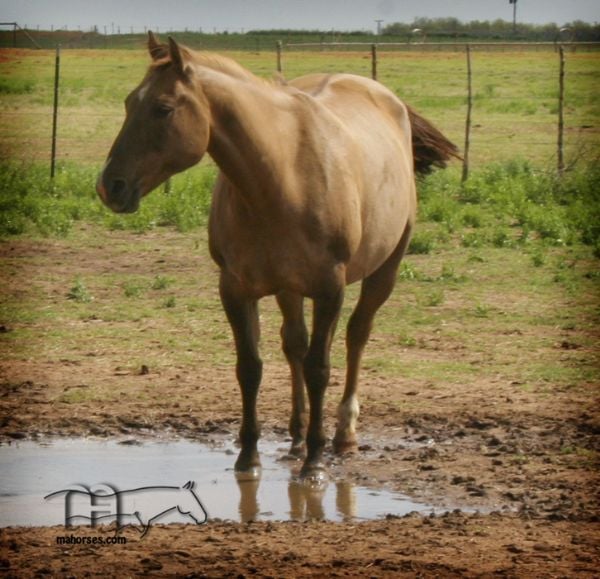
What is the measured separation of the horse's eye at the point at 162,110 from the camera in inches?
210

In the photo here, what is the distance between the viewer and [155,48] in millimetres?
5582

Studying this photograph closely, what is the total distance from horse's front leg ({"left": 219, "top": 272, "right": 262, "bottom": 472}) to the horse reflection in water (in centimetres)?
14

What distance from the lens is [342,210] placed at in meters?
5.93

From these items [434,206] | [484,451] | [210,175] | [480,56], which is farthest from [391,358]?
[480,56]

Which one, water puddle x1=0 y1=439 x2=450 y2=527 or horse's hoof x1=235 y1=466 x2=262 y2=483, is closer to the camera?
water puddle x1=0 y1=439 x2=450 y2=527

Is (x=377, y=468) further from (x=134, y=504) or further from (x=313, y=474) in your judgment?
(x=134, y=504)

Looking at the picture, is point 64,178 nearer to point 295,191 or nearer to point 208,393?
point 208,393

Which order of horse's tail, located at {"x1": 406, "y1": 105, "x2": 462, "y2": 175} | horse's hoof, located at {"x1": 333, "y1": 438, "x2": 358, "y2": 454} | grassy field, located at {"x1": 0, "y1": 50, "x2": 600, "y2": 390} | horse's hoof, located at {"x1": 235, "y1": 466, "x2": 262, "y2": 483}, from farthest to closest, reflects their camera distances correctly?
1. grassy field, located at {"x1": 0, "y1": 50, "x2": 600, "y2": 390}
2. horse's tail, located at {"x1": 406, "y1": 105, "x2": 462, "y2": 175}
3. horse's hoof, located at {"x1": 333, "y1": 438, "x2": 358, "y2": 454}
4. horse's hoof, located at {"x1": 235, "y1": 466, "x2": 262, "y2": 483}

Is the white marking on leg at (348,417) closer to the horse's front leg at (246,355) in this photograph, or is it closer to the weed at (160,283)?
the horse's front leg at (246,355)

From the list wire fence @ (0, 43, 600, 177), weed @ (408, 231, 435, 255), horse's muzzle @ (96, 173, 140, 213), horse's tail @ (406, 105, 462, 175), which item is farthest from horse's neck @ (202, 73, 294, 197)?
weed @ (408, 231, 435, 255)

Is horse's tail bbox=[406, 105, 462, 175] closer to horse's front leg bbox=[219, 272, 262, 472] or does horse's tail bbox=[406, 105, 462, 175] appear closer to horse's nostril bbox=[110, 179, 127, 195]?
horse's front leg bbox=[219, 272, 262, 472]

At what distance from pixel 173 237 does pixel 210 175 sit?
3.22 m

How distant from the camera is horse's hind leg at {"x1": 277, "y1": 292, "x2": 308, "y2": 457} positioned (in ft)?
21.3

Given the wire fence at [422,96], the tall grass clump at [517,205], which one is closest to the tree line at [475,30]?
the wire fence at [422,96]
